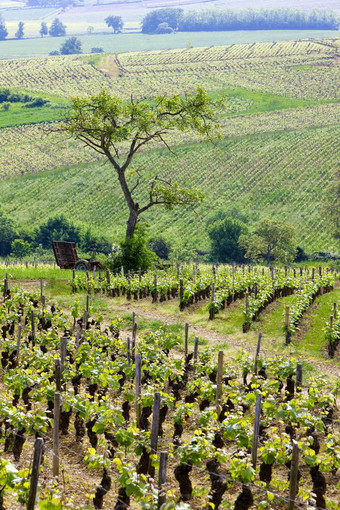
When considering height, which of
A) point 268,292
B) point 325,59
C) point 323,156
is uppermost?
point 325,59

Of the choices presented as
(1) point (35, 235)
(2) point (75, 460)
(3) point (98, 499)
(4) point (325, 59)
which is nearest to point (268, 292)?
(2) point (75, 460)

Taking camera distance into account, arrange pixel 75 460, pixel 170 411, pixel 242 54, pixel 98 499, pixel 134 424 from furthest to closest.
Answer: pixel 242 54, pixel 170 411, pixel 134 424, pixel 75 460, pixel 98 499

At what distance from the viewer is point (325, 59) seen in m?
125

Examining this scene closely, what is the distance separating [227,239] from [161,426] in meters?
53.0

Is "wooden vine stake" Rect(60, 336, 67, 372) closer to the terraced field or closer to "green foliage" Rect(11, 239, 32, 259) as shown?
the terraced field

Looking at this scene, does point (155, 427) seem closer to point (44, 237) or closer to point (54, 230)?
point (54, 230)

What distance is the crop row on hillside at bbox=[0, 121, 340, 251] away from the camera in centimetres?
7031

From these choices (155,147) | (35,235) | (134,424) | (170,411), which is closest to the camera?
(134,424)

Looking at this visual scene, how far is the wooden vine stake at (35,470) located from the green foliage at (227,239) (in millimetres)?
56426

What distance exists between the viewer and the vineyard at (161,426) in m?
9.52

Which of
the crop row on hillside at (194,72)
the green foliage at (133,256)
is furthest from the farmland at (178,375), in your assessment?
the crop row on hillside at (194,72)

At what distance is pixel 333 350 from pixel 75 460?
9423 millimetres

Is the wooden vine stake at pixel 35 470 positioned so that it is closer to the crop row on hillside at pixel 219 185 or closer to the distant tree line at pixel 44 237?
the crop row on hillside at pixel 219 185

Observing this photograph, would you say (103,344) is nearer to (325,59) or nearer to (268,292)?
(268,292)
